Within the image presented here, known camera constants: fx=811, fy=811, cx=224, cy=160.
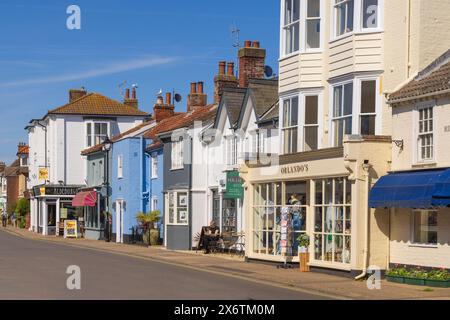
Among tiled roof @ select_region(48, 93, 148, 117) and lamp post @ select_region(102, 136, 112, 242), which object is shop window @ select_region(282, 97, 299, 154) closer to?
lamp post @ select_region(102, 136, 112, 242)

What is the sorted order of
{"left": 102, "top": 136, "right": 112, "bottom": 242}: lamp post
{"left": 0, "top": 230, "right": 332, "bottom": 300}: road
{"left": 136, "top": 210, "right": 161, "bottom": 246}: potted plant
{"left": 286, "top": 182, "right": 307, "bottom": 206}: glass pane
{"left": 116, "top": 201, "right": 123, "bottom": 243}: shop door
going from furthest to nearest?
1. {"left": 116, "top": 201, "right": 123, "bottom": 243}: shop door
2. {"left": 102, "top": 136, "right": 112, "bottom": 242}: lamp post
3. {"left": 136, "top": 210, "right": 161, "bottom": 246}: potted plant
4. {"left": 286, "top": 182, "right": 307, "bottom": 206}: glass pane
5. {"left": 0, "top": 230, "right": 332, "bottom": 300}: road

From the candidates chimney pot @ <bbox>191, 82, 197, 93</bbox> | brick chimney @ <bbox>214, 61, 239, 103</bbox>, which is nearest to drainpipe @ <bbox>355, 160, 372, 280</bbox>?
brick chimney @ <bbox>214, 61, 239, 103</bbox>

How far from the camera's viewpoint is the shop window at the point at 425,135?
22.0m

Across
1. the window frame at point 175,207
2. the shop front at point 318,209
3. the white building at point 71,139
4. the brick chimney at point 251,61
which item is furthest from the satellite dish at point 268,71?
the white building at point 71,139

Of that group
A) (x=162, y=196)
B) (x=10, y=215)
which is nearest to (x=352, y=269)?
(x=162, y=196)

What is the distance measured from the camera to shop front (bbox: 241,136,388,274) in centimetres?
2336

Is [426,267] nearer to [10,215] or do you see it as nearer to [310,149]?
[310,149]

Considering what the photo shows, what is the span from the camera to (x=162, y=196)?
147 feet

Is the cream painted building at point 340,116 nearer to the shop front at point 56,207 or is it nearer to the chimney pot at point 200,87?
the chimney pot at point 200,87

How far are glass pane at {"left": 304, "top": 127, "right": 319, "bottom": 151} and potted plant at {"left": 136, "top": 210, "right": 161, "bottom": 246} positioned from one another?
61.3ft

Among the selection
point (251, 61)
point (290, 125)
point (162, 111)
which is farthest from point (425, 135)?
point (162, 111)

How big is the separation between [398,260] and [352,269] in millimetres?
1362

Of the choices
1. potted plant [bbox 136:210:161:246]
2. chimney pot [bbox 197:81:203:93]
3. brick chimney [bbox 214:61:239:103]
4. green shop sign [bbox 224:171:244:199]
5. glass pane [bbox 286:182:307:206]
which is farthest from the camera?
chimney pot [bbox 197:81:203:93]

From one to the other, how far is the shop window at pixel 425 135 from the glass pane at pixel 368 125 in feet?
6.58
